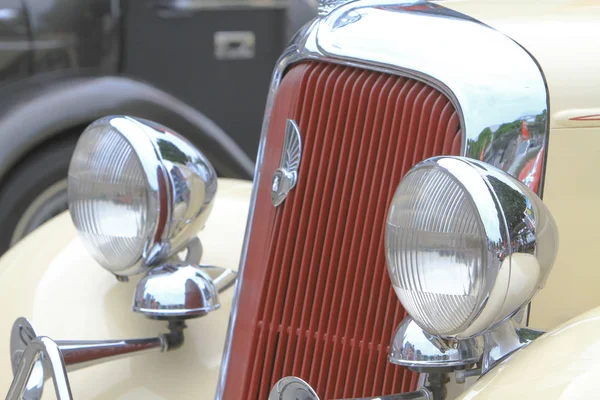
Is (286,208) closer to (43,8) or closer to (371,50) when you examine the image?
(371,50)

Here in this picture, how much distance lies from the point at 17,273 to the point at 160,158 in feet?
1.48

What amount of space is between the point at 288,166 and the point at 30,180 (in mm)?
1649

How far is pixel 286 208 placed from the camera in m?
1.46

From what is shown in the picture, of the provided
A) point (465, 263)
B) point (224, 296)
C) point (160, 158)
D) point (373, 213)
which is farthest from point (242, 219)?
point (465, 263)

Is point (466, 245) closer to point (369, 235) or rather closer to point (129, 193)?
point (369, 235)

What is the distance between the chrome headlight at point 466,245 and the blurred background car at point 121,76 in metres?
2.00

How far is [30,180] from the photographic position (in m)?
2.90

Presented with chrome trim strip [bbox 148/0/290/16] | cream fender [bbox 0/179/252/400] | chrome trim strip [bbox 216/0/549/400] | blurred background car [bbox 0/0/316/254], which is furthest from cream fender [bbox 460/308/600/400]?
chrome trim strip [bbox 148/0/290/16]

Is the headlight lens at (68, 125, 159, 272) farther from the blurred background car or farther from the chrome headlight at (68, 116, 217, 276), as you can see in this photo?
the blurred background car

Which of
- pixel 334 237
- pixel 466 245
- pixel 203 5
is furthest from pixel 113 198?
pixel 203 5

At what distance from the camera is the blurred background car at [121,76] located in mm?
2898

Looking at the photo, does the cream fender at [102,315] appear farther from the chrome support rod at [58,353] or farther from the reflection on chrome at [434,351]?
the reflection on chrome at [434,351]

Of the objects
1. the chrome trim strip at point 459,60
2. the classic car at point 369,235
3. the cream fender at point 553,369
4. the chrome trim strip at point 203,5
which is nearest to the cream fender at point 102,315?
the classic car at point 369,235

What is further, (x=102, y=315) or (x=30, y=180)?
(x=30, y=180)
